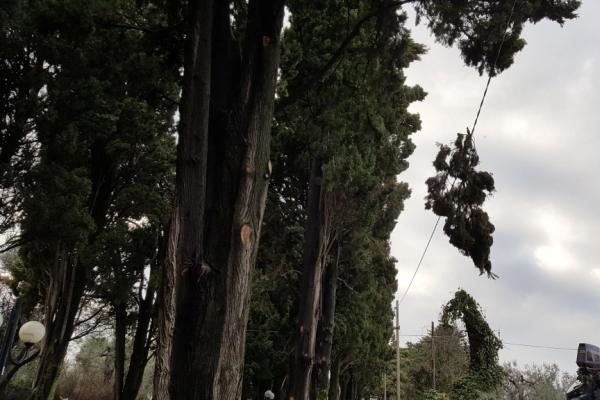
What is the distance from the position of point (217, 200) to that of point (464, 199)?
14.1 feet

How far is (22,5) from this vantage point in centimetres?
751

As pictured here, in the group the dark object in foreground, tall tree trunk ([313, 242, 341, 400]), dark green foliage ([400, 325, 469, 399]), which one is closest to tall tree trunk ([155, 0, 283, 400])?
the dark object in foreground

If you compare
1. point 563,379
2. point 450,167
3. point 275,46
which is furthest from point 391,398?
point 275,46

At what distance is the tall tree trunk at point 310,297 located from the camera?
8.47m

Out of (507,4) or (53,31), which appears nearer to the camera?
(507,4)

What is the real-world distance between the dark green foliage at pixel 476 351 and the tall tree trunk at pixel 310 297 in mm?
6186

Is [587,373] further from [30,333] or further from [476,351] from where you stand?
[30,333]

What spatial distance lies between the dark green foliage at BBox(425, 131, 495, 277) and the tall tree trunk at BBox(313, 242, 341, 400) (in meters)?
4.37

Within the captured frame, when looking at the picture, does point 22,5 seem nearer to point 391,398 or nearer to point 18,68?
point 18,68

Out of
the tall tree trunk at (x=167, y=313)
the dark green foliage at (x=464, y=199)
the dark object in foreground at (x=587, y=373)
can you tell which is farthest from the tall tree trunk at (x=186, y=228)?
the dark object in foreground at (x=587, y=373)

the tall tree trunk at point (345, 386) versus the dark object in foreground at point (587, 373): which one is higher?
the dark object in foreground at point (587, 373)

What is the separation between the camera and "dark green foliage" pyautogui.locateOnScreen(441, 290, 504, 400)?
13.4 meters

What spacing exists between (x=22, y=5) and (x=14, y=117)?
184 centimetres

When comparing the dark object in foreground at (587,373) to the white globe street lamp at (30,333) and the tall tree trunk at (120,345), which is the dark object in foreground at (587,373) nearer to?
the white globe street lamp at (30,333)
